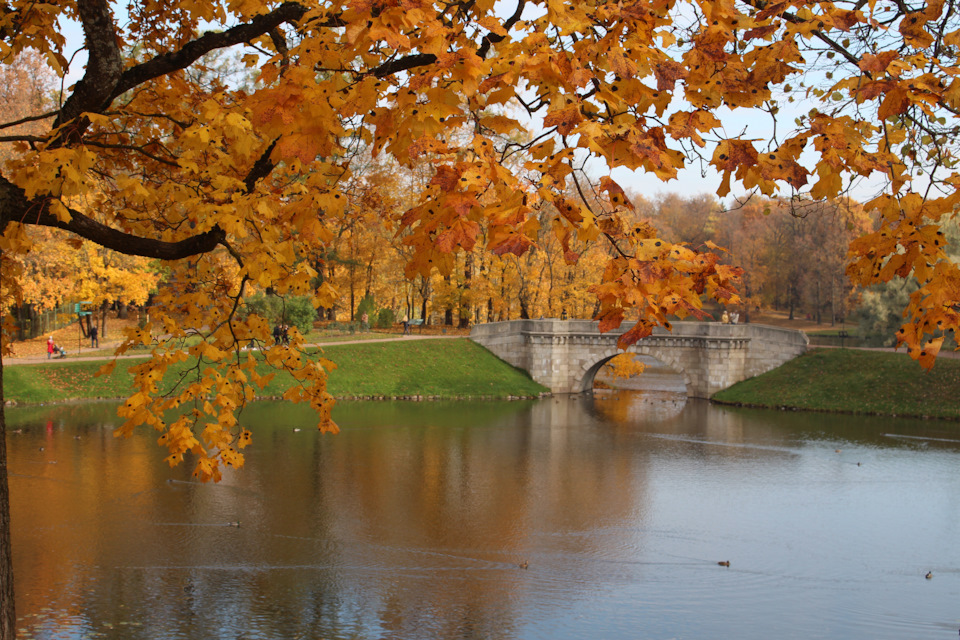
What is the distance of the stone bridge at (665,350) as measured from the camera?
29.9 meters

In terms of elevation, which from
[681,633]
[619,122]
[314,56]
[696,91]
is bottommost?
[681,633]

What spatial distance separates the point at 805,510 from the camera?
14.4 metres

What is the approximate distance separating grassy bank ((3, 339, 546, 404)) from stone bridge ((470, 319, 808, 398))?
93 centimetres

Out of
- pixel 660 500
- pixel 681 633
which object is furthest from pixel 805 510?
pixel 681 633

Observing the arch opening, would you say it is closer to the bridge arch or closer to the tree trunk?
the bridge arch

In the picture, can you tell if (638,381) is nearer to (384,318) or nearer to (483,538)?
(384,318)

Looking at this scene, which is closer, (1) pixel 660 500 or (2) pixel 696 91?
(2) pixel 696 91

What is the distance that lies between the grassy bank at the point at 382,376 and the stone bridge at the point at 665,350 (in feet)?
3.04

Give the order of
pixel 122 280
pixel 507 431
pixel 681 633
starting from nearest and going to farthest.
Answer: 1. pixel 681 633
2. pixel 507 431
3. pixel 122 280

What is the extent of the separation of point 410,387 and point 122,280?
37.8ft

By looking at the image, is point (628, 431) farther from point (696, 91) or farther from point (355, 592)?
point (696, 91)

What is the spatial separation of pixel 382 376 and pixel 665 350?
11.2 meters

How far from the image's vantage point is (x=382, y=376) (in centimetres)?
2914

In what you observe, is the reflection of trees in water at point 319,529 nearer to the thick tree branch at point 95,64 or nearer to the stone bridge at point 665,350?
the thick tree branch at point 95,64
